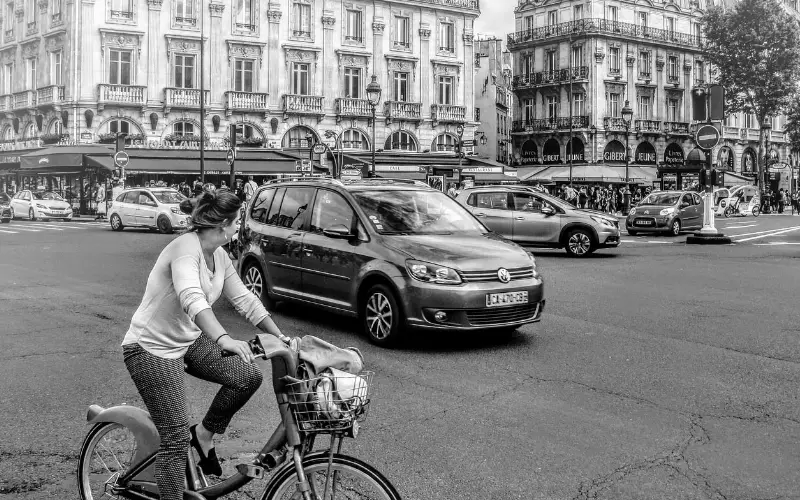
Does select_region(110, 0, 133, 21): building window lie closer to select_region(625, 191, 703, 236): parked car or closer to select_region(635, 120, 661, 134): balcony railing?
select_region(625, 191, 703, 236): parked car

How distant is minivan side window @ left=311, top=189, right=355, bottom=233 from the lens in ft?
30.2

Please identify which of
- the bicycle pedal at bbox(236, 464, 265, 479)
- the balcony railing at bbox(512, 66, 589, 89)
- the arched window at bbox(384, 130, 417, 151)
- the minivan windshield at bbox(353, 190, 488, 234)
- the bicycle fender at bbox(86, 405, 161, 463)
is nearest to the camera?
the bicycle pedal at bbox(236, 464, 265, 479)

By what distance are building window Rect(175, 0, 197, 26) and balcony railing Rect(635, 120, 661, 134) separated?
35709 millimetres

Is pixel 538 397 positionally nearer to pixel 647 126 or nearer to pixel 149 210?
pixel 149 210

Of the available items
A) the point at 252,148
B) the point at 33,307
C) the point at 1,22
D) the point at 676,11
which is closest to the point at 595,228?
the point at 33,307

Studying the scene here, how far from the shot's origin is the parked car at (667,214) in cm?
2859

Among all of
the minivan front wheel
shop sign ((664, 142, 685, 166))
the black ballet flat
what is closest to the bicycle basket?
the black ballet flat

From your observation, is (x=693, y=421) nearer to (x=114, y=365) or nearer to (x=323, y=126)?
(x=114, y=365)

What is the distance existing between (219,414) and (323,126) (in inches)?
1746

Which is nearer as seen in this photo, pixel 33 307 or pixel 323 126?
pixel 33 307

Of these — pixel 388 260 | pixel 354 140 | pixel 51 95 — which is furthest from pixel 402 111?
pixel 388 260

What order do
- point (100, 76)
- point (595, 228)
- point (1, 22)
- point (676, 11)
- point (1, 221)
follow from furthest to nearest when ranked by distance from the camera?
point (676, 11) < point (1, 22) < point (100, 76) < point (1, 221) < point (595, 228)

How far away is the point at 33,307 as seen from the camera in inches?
432

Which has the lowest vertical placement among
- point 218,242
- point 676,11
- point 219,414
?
point 219,414
